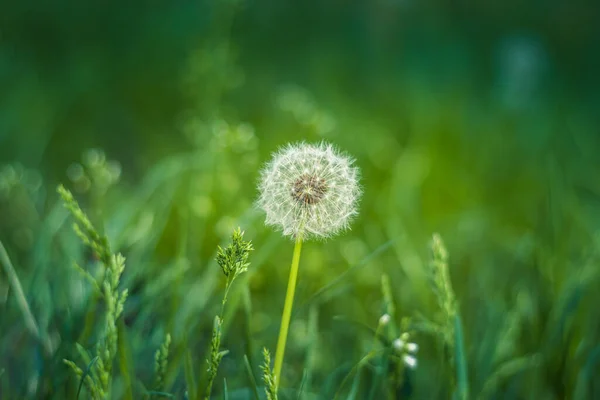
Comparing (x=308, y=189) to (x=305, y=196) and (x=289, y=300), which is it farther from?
(x=289, y=300)

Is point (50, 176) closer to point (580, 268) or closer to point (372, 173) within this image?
point (372, 173)

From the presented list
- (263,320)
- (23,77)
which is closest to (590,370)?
(263,320)

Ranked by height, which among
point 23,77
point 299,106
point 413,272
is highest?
point 23,77

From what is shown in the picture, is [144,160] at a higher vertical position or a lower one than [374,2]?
lower

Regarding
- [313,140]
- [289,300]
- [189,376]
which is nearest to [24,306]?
[189,376]

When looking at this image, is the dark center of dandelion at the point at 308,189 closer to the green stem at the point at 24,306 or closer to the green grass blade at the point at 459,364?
the green grass blade at the point at 459,364

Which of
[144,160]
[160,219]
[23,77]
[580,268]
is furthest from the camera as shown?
[23,77]
